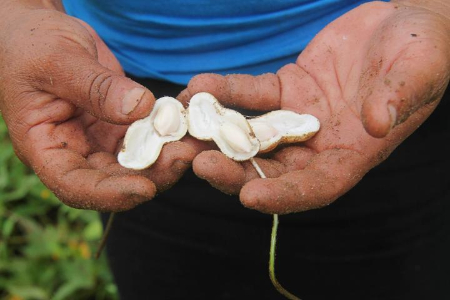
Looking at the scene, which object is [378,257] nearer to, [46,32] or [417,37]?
[417,37]

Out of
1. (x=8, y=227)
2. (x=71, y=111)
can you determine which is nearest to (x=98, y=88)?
(x=71, y=111)

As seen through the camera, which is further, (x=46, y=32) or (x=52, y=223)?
(x=52, y=223)

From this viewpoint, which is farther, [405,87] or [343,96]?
[343,96]

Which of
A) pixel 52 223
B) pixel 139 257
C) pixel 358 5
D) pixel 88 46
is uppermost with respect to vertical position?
pixel 358 5

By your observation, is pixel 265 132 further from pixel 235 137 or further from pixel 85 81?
pixel 85 81

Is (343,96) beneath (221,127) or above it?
above

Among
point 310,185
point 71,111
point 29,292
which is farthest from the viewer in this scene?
point 29,292

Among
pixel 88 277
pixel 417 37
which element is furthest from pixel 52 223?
pixel 417 37
